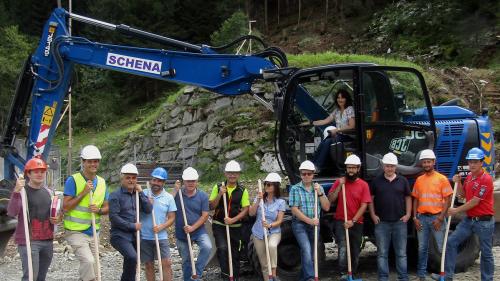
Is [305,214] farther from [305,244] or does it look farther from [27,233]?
[27,233]

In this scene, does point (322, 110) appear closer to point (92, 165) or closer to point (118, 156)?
point (92, 165)

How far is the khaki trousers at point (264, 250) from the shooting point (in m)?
8.12

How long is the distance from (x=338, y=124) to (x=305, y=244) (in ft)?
5.80

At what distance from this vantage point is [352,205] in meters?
8.19

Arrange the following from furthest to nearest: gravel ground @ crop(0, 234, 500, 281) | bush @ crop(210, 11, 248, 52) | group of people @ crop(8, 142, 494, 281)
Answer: bush @ crop(210, 11, 248, 52) → gravel ground @ crop(0, 234, 500, 281) → group of people @ crop(8, 142, 494, 281)

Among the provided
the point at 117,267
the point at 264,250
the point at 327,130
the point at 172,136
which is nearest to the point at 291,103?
the point at 327,130

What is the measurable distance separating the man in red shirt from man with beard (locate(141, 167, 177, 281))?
3568mm

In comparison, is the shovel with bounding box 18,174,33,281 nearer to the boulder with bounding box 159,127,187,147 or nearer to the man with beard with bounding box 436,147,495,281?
the man with beard with bounding box 436,147,495,281

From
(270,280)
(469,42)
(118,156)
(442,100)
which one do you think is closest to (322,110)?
(270,280)

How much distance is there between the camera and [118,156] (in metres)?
22.3

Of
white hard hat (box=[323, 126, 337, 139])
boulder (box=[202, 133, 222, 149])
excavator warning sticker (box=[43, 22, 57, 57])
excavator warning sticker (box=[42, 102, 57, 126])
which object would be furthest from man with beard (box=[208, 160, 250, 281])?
boulder (box=[202, 133, 222, 149])

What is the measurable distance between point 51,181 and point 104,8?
786 inches

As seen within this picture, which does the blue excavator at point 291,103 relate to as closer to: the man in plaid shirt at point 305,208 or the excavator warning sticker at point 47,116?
the excavator warning sticker at point 47,116

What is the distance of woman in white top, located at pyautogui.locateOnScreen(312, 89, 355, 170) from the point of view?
8.62 meters
